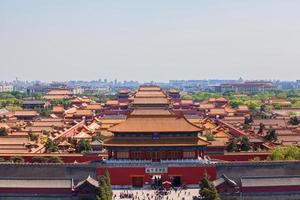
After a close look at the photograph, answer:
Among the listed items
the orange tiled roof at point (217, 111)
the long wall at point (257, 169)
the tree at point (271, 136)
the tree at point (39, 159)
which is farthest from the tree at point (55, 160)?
the orange tiled roof at point (217, 111)

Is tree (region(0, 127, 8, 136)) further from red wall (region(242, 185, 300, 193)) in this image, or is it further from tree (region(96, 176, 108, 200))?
red wall (region(242, 185, 300, 193))

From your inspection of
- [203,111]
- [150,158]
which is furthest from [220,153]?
[203,111]

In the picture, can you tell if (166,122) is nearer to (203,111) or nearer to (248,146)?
(248,146)

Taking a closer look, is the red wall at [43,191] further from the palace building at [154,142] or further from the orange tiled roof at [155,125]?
the orange tiled roof at [155,125]

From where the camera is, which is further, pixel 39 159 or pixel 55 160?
pixel 39 159

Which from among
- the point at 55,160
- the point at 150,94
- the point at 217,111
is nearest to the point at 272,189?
the point at 55,160

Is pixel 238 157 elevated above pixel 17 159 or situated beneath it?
elevated above

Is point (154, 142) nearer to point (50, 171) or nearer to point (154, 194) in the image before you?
point (154, 194)
